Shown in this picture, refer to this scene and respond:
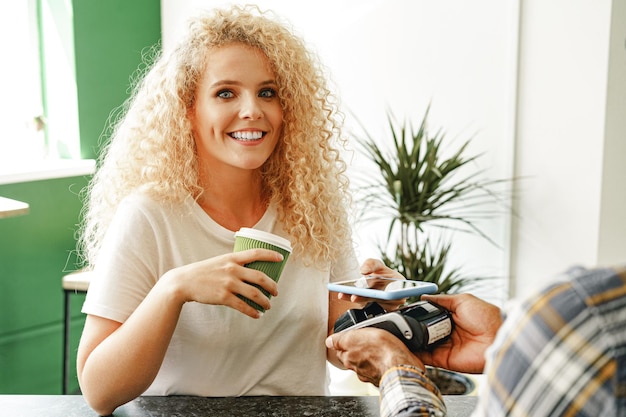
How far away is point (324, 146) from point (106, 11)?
2.53 meters

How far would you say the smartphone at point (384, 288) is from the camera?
4.50ft

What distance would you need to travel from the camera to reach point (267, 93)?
1.75m

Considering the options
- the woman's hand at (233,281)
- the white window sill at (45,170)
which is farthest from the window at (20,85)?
the woman's hand at (233,281)

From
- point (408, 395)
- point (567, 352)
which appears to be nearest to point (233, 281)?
point (408, 395)

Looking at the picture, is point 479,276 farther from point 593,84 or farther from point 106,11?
point 106,11

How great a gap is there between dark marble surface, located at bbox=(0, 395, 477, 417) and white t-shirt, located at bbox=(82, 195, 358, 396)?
0.19 meters

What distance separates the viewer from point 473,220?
3590 millimetres

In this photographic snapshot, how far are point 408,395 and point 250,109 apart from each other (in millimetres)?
864

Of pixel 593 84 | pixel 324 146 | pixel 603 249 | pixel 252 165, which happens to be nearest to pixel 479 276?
pixel 603 249

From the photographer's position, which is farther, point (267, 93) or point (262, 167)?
point (262, 167)

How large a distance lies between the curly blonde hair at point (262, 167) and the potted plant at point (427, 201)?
1365 mm

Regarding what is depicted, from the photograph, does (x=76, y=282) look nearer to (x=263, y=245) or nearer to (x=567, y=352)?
(x=263, y=245)

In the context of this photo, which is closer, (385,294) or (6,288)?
(385,294)

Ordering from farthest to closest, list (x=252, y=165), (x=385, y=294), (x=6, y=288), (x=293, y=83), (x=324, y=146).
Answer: (x=6, y=288) → (x=324, y=146) → (x=293, y=83) → (x=252, y=165) → (x=385, y=294)
